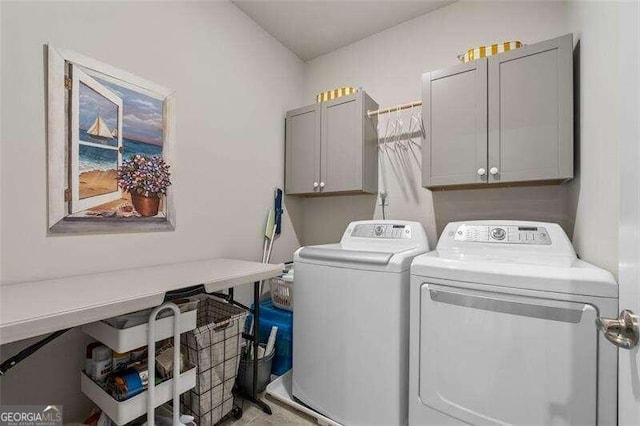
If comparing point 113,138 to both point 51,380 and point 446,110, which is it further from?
point 446,110

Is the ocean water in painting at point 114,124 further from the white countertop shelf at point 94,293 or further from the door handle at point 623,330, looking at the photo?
the door handle at point 623,330

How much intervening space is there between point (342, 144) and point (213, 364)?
5.52ft

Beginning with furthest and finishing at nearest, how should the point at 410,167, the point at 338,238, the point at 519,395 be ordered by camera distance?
1. the point at 338,238
2. the point at 410,167
3. the point at 519,395

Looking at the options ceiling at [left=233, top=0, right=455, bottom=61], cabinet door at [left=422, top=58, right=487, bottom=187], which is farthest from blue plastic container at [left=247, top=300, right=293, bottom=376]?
ceiling at [left=233, top=0, right=455, bottom=61]

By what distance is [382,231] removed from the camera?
6.24ft

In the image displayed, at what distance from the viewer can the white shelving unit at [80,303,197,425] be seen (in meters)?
1.09

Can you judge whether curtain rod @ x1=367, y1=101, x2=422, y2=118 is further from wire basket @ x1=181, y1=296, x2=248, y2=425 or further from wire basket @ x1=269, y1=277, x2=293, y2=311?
wire basket @ x1=181, y1=296, x2=248, y2=425

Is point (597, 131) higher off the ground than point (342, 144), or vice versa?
point (342, 144)

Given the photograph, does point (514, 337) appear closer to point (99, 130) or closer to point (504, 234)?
point (504, 234)

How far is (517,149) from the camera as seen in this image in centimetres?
158

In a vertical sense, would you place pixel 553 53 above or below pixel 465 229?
above

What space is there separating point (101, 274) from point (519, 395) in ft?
6.21

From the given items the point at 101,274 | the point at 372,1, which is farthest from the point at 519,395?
the point at 372,1

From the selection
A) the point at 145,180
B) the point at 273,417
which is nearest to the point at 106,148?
the point at 145,180
